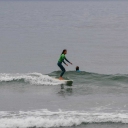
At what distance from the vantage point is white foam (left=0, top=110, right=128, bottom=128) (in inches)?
810

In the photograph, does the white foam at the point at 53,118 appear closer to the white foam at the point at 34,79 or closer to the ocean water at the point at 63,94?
the ocean water at the point at 63,94

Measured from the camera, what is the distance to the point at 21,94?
26.0 m

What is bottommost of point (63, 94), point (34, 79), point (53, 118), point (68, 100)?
point (53, 118)

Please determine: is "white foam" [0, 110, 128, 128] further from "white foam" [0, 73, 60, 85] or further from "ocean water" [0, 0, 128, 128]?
"white foam" [0, 73, 60, 85]

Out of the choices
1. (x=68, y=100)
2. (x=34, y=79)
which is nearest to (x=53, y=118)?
(x=68, y=100)

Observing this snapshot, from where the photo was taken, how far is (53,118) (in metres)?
21.2

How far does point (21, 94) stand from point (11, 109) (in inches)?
129

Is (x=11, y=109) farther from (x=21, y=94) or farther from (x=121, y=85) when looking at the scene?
(x=121, y=85)

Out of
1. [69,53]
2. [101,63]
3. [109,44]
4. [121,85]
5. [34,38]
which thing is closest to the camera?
[121,85]

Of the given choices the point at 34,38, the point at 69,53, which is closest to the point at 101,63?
the point at 69,53

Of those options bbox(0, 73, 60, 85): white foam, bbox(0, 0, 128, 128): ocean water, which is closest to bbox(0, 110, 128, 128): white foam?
bbox(0, 0, 128, 128): ocean water

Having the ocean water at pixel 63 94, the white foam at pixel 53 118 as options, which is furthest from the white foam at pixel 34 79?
the white foam at pixel 53 118

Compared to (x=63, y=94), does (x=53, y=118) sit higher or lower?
lower

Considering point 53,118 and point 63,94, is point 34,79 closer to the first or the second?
point 63,94
